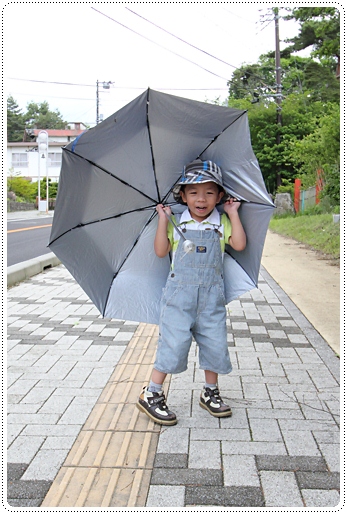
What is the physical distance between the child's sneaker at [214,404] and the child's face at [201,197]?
1.16 m

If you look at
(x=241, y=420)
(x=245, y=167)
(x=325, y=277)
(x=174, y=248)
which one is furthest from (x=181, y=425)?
(x=325, y=277)

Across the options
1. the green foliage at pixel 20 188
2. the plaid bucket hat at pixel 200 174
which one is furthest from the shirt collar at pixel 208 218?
the green foliage at pixel 20 188

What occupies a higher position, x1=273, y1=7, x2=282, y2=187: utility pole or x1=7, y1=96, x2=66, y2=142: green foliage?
x1=7, y1=96, x2=66, y2=142: green foliage

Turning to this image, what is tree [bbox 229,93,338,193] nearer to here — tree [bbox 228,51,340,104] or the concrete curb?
tree [bbox 228,51,340,104]

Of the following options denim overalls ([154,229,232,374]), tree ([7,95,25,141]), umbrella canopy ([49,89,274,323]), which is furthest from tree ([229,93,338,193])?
tree ([7,95,25,141])

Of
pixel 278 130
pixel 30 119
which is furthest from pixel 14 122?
pixel 278 130

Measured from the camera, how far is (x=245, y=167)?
349 centimetres

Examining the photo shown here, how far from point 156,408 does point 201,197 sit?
4.39 ft

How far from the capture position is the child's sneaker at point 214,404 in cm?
356

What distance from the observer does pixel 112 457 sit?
9.97 ft

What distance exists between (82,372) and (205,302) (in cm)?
146

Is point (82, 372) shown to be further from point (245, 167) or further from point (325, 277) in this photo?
point (325, 277)

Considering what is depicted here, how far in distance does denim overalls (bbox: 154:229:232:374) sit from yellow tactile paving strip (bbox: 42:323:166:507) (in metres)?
0.43

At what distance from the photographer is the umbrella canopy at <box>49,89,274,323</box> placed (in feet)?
11.1
